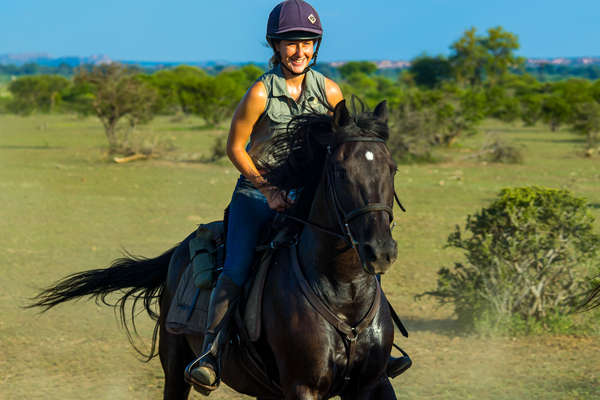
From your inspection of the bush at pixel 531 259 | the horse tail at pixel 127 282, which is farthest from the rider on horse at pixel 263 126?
the bush at pixel 531 259

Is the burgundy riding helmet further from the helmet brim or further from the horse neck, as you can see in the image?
the horse neck

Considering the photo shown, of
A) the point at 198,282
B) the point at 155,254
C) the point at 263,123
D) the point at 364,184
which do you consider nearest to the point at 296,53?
the point at 263,123

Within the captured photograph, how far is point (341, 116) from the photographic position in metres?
3.45

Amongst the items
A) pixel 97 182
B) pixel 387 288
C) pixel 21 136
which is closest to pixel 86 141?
pixel 21 136

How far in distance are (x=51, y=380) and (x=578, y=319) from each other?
562cm

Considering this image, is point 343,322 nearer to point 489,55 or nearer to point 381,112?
point 381,112

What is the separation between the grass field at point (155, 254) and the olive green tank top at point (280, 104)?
124 inches

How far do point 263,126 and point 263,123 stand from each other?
0.02 metres

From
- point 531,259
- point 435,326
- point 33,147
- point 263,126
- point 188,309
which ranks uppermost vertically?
point 263,126

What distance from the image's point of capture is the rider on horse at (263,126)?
3881 mm

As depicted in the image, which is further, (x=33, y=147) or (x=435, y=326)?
(x=33, y=147)

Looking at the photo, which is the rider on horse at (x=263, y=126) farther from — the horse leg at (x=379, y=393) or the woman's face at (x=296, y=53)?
the horse leg at (x=379, y=393)

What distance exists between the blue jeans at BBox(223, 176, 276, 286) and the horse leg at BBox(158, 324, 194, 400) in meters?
0.98

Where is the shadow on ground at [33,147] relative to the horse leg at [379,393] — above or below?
below
